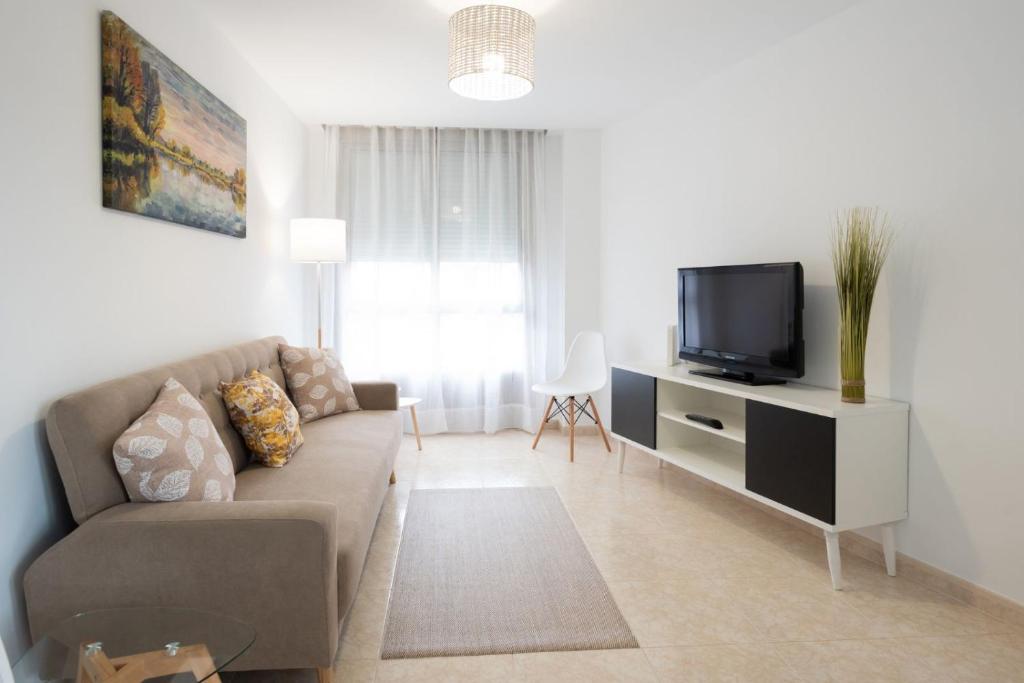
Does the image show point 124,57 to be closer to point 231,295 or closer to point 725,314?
point 231,295

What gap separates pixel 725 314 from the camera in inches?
138

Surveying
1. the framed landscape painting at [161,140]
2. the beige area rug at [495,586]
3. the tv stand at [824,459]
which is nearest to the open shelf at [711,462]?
the tv stand at [824,459]

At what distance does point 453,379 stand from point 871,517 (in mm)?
3414

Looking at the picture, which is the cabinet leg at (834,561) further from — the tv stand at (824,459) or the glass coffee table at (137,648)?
the glass coffee table at (137,648)

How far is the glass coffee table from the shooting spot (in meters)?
1.30

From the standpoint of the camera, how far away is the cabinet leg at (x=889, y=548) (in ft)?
8.81

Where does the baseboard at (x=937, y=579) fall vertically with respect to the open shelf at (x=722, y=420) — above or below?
below

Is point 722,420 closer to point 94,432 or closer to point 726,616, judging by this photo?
point 726,616

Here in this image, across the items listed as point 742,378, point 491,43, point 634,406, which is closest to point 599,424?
point 634,406

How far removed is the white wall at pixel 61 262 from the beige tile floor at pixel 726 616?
3.60 feet

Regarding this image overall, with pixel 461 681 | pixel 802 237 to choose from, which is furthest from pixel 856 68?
pixel 461 681

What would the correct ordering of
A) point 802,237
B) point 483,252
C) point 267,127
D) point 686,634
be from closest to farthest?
1. point 686,634
2. point 802,237
3. point 267,127
4. point 483,252

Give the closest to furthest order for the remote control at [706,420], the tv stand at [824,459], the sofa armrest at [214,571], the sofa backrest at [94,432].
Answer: the sofa armrest at [214,571] → the sofa backrest at [94,432] → the tv stand at [824,459] → the remote control at [706,420]

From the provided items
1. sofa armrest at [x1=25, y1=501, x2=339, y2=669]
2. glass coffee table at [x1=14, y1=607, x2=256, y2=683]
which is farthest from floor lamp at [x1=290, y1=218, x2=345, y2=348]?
glass coffee table at [x1=14, y1=607, x2=256, y2=683]
